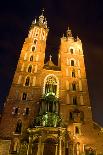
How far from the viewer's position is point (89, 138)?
31.0m

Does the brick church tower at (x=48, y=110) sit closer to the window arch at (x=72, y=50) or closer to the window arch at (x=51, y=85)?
the window arch at (x=51, y=85)

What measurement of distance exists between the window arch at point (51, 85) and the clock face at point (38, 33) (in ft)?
40.6

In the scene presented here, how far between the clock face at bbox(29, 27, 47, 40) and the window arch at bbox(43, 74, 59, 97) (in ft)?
40.6

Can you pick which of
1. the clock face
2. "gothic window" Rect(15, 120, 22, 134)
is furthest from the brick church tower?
the clock face

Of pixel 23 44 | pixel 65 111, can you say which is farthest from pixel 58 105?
pixel 23 44

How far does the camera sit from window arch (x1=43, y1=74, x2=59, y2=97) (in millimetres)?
36194

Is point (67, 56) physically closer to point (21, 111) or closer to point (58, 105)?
point (58, 105)

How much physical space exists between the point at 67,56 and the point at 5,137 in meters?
20.8

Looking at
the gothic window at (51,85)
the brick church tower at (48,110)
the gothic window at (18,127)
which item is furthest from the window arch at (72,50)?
the gothic window at (18,127)

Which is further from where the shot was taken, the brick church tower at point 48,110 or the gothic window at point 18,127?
the gothic window at point 18,127

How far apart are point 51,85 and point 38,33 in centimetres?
1629

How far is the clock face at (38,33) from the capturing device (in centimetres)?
4775

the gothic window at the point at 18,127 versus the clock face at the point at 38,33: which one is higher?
the clock face at the point at 38,33

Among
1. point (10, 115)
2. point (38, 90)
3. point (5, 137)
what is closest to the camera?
point (5, 137)
